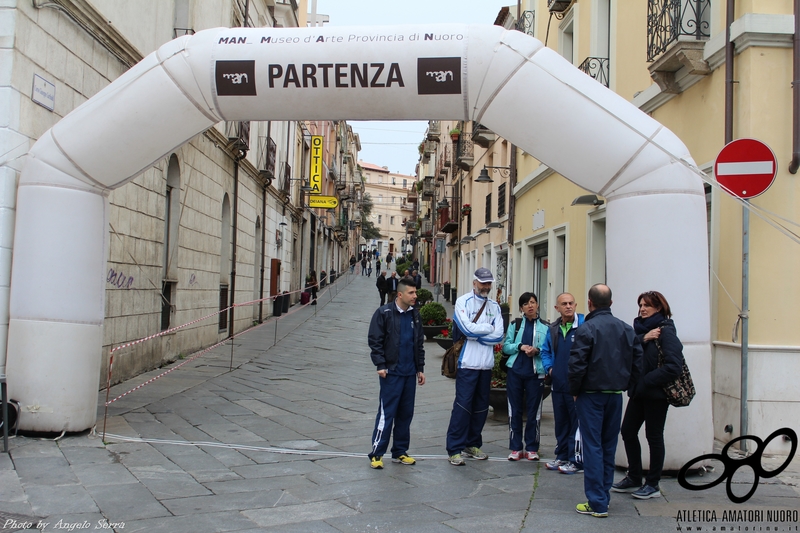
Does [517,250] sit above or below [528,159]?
below

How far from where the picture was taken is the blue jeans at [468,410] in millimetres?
6250

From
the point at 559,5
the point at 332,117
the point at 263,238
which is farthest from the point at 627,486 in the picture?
the point at 263,238

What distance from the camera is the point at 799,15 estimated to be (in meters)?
6.39

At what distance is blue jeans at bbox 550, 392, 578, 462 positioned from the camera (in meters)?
6.05

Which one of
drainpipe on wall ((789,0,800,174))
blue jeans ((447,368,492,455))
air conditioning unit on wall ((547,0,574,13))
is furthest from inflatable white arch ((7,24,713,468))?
air conditioning unit on wall ((547,0,574,13))

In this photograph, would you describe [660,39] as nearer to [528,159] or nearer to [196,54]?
[196,54]

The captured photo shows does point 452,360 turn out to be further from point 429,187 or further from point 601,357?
point 429,187

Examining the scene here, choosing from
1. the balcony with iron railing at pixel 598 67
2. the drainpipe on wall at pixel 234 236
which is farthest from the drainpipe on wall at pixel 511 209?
the drainpipe on wall at pixel 234 236

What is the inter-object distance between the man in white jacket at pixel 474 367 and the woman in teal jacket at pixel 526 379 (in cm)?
20

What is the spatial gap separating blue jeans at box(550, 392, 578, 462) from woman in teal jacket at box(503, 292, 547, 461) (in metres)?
0.25

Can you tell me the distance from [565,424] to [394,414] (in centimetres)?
149

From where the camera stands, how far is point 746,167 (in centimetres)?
579

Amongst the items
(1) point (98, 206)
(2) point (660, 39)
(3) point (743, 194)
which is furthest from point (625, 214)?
(1) point (98, 206)

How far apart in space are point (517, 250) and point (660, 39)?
1032 cm
